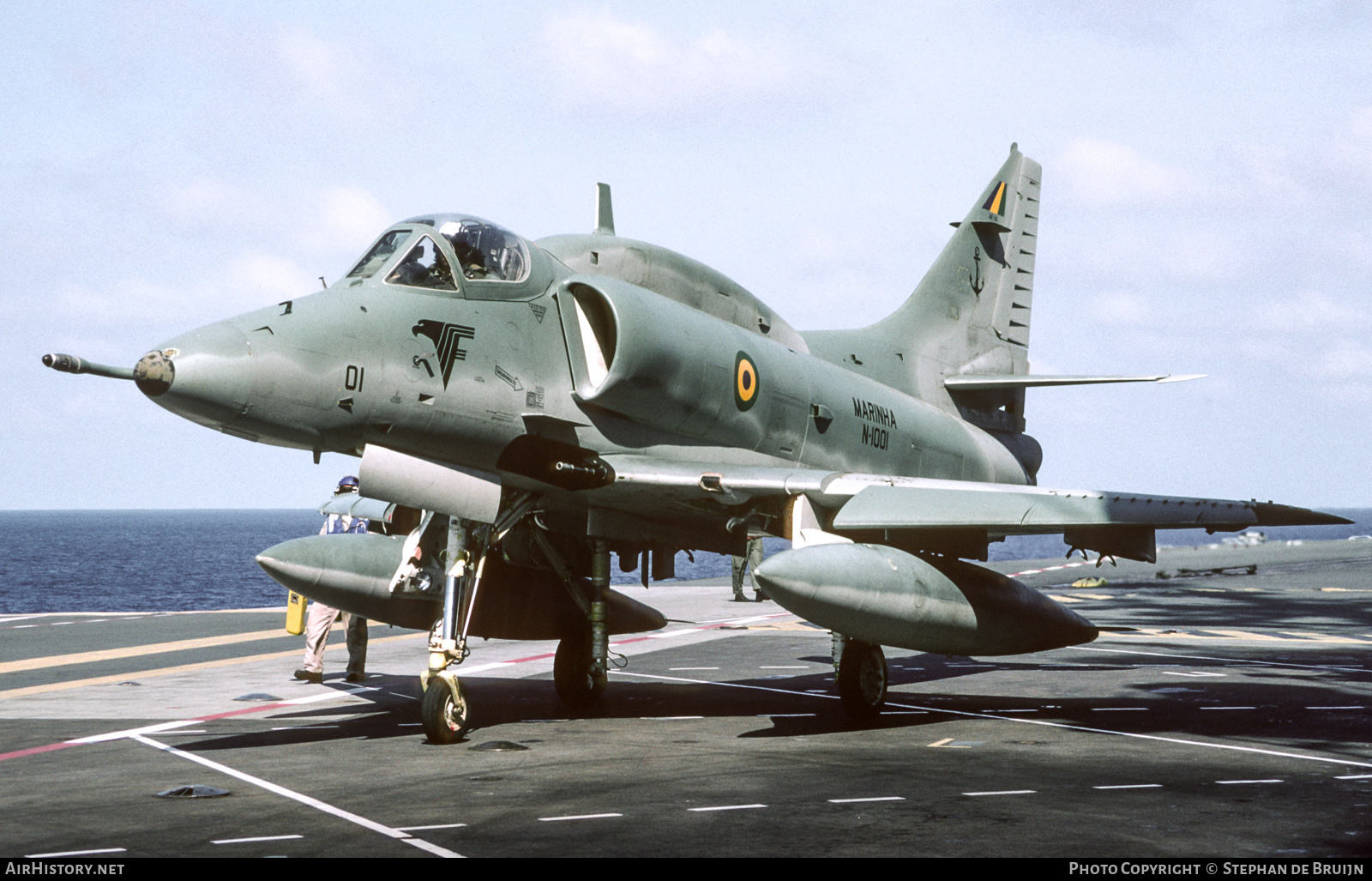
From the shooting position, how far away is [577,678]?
14.2 meters

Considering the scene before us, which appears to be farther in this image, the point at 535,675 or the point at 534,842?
the point at 535,675

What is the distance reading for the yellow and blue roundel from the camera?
1314cm

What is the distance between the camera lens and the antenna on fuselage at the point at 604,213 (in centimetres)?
1418

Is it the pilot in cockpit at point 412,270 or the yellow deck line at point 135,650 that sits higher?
the pilot in cockpit at point 412,270

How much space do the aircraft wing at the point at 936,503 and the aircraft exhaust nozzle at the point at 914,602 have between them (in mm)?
542

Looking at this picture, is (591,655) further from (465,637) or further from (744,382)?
(744,382)

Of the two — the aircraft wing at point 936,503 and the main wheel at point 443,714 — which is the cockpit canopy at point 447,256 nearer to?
the aircraft wing at point 936,503

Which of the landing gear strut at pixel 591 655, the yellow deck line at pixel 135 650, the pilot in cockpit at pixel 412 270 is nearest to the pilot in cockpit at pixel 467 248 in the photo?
the pilot in cockpit at pixel 412 270

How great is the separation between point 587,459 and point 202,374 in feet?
12.4

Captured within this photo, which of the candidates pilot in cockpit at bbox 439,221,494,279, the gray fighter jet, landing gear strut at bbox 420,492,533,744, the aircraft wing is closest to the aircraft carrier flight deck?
landing gear strut at bbox 420,492,533,744

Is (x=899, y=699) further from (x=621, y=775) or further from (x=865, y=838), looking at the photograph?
(x=865, y=838)

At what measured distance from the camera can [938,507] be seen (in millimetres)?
12344

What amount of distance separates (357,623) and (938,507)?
27.2 feet
